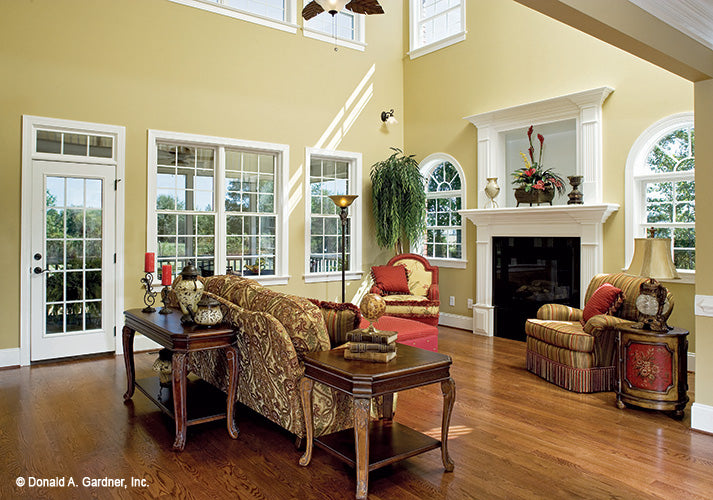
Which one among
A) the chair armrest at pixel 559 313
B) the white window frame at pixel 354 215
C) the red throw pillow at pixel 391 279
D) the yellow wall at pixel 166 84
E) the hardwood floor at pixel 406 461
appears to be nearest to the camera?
the hardwood floor at pixel 406 461

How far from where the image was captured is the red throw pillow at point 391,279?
678 cm

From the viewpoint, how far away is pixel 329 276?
7332mm

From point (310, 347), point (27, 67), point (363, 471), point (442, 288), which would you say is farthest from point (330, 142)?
point (363, 471)

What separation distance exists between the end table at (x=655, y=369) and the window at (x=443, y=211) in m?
3.39

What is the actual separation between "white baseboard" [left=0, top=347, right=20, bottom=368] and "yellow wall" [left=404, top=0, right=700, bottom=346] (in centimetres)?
522

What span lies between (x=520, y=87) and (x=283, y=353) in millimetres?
4987

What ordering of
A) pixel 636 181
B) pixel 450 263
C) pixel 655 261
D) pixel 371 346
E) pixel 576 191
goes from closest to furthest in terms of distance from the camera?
pixel 371 346
pixel 655 261
pixel 636 181
pixel 576 191
pixel 450 263

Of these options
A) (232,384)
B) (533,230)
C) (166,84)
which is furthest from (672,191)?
(166,84)

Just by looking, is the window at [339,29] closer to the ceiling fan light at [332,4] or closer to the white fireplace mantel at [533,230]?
the white fireplace mantel at [533,230]

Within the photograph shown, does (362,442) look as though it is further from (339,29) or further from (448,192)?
(339,29)

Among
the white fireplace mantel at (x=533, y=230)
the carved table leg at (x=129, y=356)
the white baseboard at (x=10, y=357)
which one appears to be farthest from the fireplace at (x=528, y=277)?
the white baseboard at (x=10, y=357)

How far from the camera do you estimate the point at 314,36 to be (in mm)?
7078

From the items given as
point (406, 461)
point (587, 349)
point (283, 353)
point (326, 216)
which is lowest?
point (406, 461)

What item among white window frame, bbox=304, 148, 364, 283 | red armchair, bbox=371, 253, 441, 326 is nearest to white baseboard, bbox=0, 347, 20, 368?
white window frame, bbox=304, 148, 364, 283
